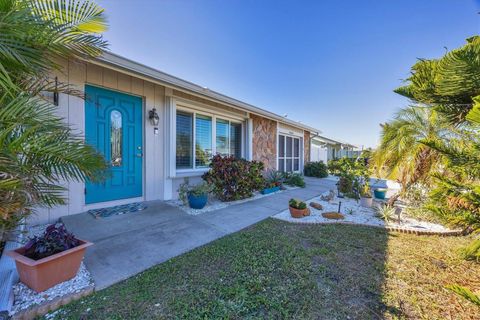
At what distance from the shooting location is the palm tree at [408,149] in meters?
4.23

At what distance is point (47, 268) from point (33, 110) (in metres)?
1.50

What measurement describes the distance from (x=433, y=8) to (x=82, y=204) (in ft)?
28.6

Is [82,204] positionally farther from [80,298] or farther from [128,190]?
[80,298]

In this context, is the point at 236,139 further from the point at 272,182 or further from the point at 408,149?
the point at 408,149

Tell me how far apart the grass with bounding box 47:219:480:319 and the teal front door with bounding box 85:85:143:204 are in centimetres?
276

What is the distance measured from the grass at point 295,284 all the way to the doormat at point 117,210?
7.24 feet

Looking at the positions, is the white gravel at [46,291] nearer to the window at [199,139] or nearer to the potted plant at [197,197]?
the potted plant at [197,197]

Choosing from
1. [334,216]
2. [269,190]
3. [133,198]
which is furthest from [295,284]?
[269,190]

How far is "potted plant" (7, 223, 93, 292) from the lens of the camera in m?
1.95

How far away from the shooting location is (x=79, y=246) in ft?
7.27

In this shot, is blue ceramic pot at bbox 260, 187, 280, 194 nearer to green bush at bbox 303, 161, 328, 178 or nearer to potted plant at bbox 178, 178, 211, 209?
potted plant at bbox 178, 178, 211, 209

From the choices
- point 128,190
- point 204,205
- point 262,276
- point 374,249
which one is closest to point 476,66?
point 262,276

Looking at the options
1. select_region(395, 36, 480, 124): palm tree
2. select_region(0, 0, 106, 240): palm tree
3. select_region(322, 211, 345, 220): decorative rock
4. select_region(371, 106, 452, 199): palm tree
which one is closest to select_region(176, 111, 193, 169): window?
select_region(0, 0, 106, 240): palm tree

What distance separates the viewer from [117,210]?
14.3 ft
